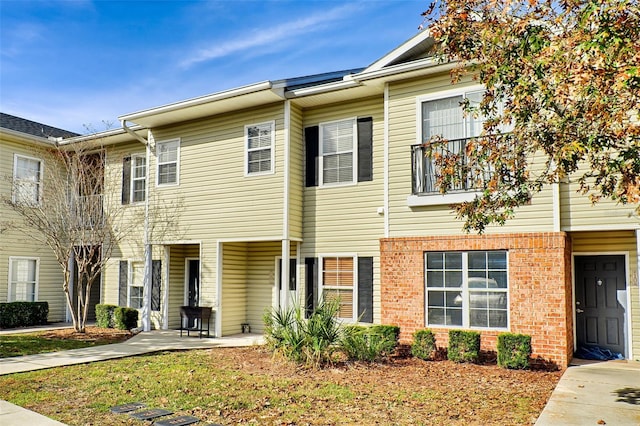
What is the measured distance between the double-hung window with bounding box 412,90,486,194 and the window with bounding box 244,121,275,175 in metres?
4.09

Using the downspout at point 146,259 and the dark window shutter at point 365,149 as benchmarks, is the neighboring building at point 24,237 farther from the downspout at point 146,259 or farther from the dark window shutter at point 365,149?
the dark window shutter at point 365,149

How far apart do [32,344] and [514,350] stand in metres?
11.2

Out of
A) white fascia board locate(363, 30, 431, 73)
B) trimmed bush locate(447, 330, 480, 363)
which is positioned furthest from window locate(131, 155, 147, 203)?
trimmed bush locate(447, 330, 480, 363)

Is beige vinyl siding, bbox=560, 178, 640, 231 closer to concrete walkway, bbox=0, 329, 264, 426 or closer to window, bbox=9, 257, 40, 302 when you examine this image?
concrete walkway, bbox=0, 329, 264, 426

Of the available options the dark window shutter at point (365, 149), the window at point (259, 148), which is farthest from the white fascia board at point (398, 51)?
the window at point (259, 148)

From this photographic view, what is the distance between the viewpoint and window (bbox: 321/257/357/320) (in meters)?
12.5

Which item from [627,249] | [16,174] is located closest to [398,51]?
[627,249]

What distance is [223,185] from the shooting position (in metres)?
14.1

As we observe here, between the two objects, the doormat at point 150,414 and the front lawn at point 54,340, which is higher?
the doormat at point 150,414

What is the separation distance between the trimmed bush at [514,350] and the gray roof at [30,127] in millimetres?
16046

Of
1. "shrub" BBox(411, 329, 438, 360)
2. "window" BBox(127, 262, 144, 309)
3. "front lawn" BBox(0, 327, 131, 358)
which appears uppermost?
"window" BBox(127, 262, 144, 309)

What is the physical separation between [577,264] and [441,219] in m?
3.13

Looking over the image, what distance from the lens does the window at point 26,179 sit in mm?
16359

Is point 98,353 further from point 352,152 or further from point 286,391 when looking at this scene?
point 352,152
